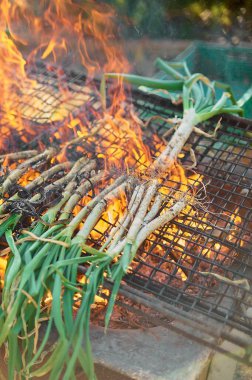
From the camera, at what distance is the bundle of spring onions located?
1.73m

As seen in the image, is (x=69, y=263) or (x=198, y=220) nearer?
(x=69, y=263)

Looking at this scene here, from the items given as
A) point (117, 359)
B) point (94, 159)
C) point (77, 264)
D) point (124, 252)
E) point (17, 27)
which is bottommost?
point (117, 359)

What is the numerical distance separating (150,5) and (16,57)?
2.56 meters

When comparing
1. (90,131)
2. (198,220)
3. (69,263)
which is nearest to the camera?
Answer: (69,263)

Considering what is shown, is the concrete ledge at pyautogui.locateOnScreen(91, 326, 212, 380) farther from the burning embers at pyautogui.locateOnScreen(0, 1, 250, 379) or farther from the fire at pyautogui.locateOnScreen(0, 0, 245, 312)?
the fire at pyautogui.locateOnScreen(0, 0, 245, 312)

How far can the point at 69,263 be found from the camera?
1.85 metres

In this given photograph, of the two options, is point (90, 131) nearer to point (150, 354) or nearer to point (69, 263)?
point (69, 263)

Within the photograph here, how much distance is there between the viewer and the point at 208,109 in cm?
297

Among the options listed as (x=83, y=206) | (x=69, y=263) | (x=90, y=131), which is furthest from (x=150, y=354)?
(x=90, y=131)

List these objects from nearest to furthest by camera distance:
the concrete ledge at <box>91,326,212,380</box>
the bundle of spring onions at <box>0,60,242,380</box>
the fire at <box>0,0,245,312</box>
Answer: the bundle of spring onions at <box>0,60,242,380</box>, the concrete ledge at <box>91,326,212,380</box>, the fire at <box>0,0,245,312</box>

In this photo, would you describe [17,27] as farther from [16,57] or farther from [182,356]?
[182,356]

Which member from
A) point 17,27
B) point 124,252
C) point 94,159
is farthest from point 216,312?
point 17,27

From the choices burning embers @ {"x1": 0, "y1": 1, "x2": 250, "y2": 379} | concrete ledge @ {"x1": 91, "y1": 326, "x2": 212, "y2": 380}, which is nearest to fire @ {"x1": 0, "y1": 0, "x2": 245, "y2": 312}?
burning embers @ {"x1": 0, "y1": 1, "x2": 250, "y2": 379}

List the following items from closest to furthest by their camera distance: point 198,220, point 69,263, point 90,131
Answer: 1. point 69,263
2. point 198,220
3. point 90,131
